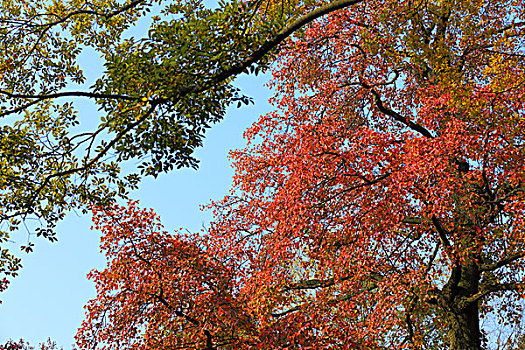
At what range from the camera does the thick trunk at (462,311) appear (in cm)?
1186

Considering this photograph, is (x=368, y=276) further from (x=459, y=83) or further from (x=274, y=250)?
(x=459, y=83)

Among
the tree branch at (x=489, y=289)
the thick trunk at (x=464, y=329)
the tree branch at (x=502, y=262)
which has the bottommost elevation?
the thick trunk at (x=464, y=329)

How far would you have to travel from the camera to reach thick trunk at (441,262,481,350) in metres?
11.9

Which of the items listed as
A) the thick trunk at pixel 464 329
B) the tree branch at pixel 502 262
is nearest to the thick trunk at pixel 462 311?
the thick trunk at pixel 464 329

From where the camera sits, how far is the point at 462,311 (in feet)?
39.8

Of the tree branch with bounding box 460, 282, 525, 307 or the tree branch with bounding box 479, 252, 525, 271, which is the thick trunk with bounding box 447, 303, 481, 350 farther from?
the tree branch with bounding box 479, 252, 525, 271

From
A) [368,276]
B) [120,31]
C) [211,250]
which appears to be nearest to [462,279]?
[368,276]

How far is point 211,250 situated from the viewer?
47.4ft

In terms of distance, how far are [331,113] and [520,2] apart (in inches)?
217

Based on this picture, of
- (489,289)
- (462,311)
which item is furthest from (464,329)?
(489,289)

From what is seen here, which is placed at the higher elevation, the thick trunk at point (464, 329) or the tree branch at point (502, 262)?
the tree branch at point (502, 262)

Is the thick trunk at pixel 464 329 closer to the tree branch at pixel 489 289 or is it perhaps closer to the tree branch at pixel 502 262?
the tree branch at pixel 489 289

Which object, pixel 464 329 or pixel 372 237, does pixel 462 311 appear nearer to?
pixel 464 329

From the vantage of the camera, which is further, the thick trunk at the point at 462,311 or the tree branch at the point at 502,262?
the thick trunk at the point at 462,311
